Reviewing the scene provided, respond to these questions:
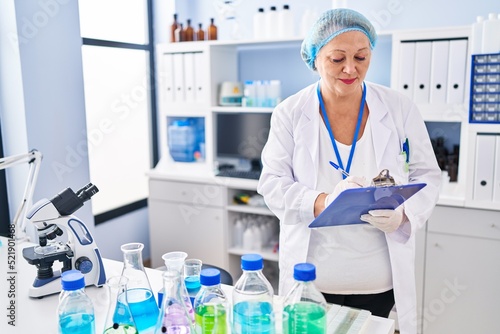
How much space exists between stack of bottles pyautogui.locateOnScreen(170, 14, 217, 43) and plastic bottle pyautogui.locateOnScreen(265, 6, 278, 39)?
0.42m

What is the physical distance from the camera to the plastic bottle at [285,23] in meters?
2.94

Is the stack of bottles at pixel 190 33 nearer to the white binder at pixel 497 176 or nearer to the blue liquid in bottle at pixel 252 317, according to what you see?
the white binder at pixel 497 176

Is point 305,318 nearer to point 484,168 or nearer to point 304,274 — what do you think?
point 304,274

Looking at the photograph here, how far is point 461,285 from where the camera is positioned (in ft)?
8.16

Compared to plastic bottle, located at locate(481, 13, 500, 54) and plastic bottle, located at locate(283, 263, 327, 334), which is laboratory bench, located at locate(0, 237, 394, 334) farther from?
plastic bottle, located at locate(481, 13, 500, 54)

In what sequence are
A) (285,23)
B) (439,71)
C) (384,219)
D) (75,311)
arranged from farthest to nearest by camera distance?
(285,23), (439,71), (384,219), (75,311)

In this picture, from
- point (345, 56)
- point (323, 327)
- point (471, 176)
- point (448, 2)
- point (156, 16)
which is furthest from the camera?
point (156, 16)

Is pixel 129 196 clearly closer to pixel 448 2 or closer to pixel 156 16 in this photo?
pixel 156 16

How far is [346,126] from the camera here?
1.54 meters

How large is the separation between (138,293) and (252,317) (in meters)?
0.32

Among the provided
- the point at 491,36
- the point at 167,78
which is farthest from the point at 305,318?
the point at 167,78

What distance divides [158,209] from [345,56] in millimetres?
2171

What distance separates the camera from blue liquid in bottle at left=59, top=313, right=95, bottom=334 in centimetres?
105

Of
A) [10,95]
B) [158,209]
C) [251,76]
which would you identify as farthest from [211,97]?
[10,95]
